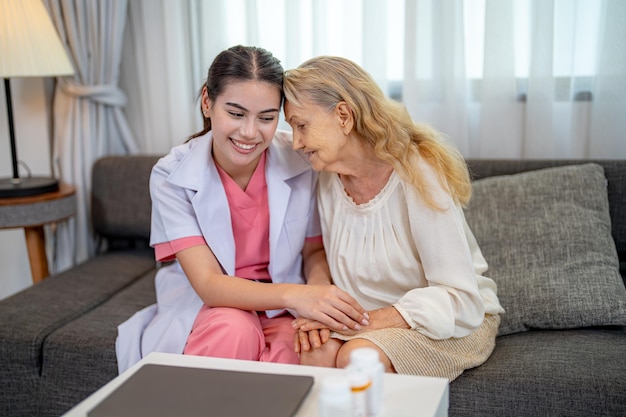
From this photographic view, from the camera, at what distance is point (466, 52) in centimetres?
246

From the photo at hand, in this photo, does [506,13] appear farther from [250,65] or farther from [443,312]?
[443,312]

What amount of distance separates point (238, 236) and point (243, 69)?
0.45m

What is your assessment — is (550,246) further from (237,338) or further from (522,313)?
(237,338)

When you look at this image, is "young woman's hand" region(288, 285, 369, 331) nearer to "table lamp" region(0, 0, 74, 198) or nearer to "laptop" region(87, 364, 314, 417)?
"laptop" region(87, 364, 314, 417)

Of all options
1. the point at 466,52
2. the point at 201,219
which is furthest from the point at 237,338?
the point at 466,52

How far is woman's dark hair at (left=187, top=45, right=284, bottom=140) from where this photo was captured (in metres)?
1.67

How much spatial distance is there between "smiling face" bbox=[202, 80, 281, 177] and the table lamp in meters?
0.92

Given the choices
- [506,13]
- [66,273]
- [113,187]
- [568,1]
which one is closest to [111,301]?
[66,273]

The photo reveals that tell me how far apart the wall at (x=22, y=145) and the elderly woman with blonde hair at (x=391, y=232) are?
1518mm

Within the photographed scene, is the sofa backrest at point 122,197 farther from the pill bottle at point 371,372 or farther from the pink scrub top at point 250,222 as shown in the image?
the pill bottle at point 371,372

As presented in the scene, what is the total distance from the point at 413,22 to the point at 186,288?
47.2 inches

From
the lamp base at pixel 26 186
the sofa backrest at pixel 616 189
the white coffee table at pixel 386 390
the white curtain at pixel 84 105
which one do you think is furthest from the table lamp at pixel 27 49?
the sofa backrest at pixel 616 189

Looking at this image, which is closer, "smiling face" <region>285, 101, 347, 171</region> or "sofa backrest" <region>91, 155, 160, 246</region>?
"smiling face" <region>285, 101, 347, 171</region>

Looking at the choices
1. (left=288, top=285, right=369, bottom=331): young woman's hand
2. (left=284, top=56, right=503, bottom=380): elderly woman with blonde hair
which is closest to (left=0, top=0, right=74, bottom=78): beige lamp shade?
(left=284, top=56, right=503, bottom=380): elderly woman with blonde hair
